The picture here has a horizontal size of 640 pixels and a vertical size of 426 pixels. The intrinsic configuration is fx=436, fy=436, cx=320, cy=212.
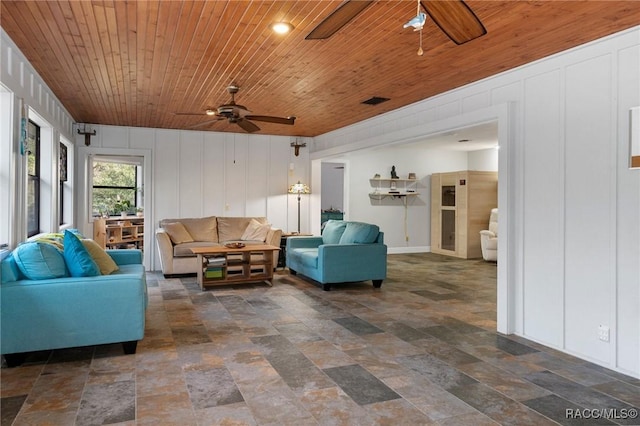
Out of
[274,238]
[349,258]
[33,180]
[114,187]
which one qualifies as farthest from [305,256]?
[114,187]

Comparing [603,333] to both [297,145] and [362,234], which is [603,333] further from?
[297,145]

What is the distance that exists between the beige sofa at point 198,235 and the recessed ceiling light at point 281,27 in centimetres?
446

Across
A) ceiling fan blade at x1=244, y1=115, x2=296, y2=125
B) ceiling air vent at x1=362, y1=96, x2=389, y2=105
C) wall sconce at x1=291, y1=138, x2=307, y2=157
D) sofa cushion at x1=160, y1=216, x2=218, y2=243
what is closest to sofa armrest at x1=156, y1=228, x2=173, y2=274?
sofa cushion at x1=160, y1=216, x2=218, y2=243

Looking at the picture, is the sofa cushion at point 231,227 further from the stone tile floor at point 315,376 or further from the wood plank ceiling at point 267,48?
the stone tile floor at point 315,376

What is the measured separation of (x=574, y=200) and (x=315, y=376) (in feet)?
8.08

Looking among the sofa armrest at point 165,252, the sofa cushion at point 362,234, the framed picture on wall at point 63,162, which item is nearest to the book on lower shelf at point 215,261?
the sofa armrest at point 165,252

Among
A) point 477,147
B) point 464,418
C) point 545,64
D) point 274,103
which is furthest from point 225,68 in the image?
point 477,147

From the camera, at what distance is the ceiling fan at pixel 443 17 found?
1978mm

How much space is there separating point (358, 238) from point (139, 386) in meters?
3.83

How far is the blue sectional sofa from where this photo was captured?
3.10 m

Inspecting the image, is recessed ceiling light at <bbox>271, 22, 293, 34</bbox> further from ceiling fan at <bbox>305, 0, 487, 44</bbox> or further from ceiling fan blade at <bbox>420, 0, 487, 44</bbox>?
ceiling fan blade at <bbox>420, 0, 487, 44</bbox>

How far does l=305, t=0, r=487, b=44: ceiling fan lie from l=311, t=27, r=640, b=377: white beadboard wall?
1.70 m

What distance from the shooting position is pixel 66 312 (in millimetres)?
3248

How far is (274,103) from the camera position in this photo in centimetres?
570
